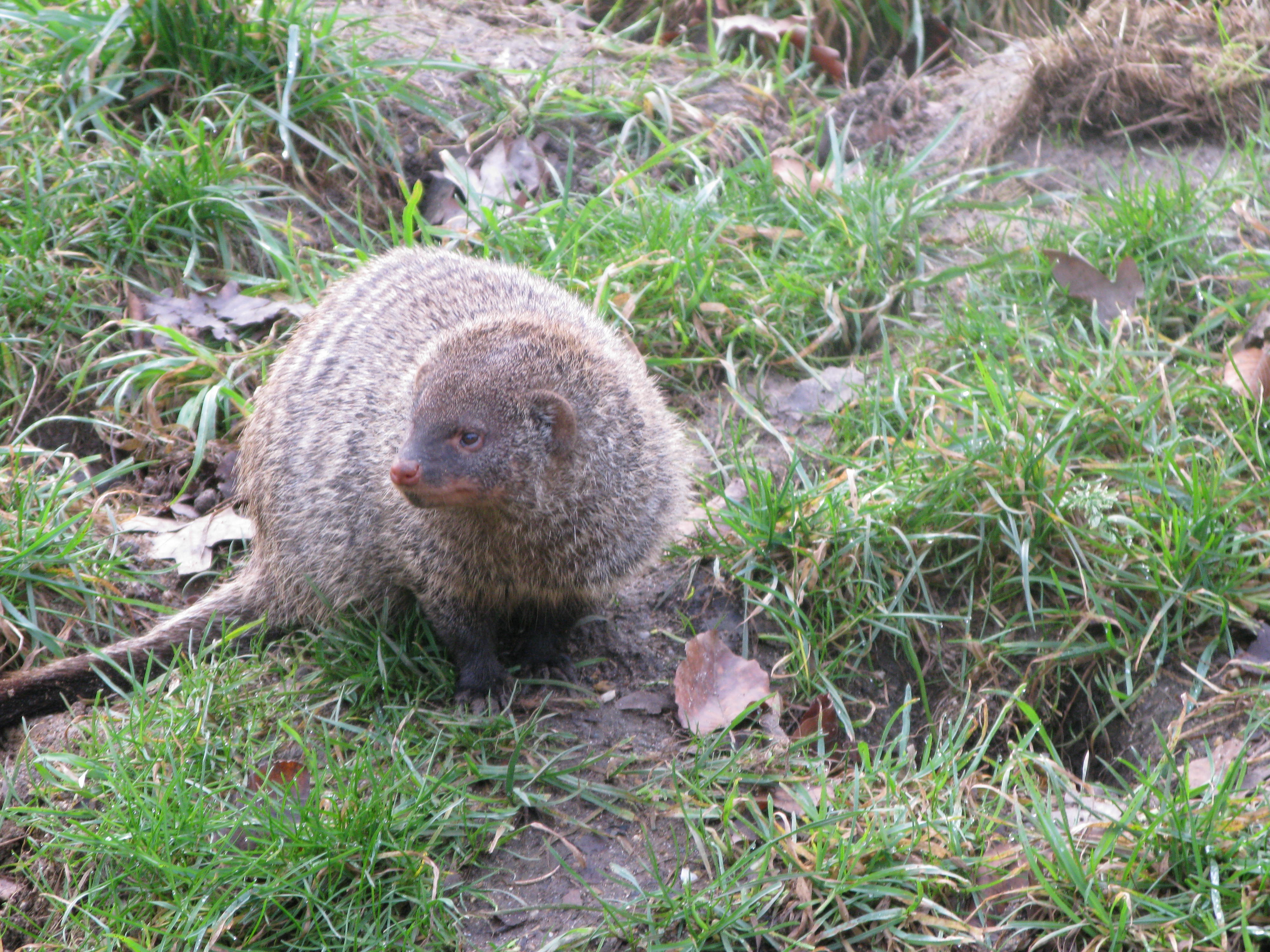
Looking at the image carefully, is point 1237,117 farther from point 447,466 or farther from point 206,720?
point 206,720

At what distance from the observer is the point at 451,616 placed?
319cm

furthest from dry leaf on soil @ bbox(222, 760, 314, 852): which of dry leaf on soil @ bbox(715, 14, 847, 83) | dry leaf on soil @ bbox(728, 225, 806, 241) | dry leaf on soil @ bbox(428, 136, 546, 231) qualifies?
dry leaf on soil @ bbox(715, 14, 847, 83)

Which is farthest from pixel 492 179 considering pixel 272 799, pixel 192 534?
pixel 272 799

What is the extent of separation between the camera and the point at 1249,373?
3604mm

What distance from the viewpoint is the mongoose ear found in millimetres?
2930

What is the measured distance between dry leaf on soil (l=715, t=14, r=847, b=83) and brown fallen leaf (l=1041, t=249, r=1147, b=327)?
210 centimetres

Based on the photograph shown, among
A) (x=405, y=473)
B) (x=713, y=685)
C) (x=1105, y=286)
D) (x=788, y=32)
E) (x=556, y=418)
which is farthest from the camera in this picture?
(x=788, y=32)

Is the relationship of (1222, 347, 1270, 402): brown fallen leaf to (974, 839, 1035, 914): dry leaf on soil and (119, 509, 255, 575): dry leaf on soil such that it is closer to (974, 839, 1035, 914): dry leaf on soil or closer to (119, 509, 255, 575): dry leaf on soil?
(974, 839, 1035, 914): dry leaf on soil

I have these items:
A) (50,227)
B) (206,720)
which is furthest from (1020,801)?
(50,227)

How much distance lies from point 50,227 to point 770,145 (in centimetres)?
306

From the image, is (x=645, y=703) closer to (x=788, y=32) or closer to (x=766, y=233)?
(x=766, y=233)

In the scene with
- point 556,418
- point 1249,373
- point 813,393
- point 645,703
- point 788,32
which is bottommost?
point 645,703

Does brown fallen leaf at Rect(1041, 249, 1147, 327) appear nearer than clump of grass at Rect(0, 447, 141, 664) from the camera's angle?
No

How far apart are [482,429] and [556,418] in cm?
21
